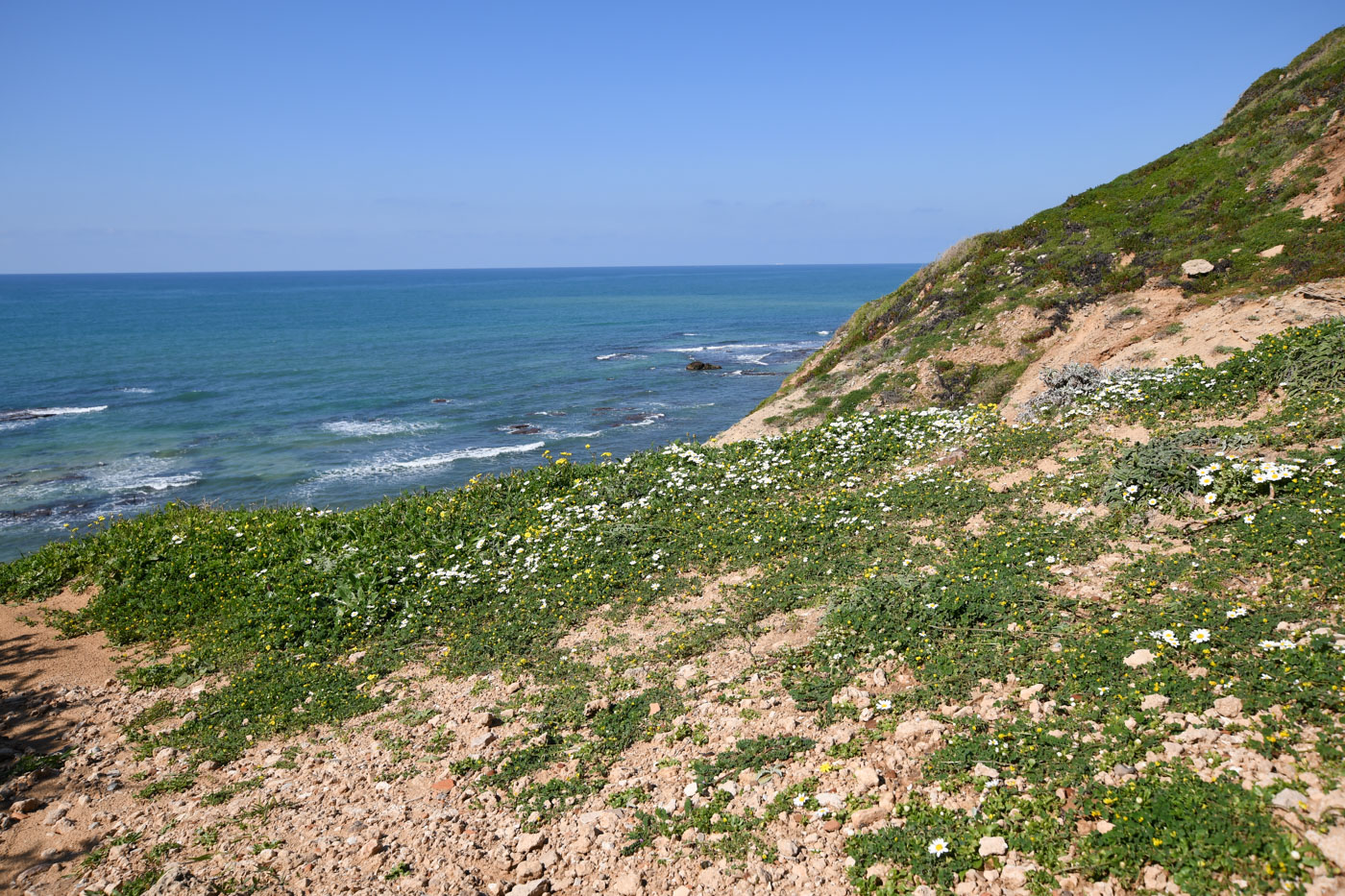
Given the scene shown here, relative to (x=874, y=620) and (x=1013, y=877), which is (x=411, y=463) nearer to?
(x=874, y=620)

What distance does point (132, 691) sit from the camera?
445 inches

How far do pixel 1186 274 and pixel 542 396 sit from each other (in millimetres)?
33916

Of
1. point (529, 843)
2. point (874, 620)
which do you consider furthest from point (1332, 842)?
point (529, 843)

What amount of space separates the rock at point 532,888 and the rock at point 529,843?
38 cm

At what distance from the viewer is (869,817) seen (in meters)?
6.31

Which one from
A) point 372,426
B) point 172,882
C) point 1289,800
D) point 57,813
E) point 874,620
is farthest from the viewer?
point 372,426

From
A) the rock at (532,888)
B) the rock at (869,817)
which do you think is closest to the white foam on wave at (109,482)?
the rock at (532,888)

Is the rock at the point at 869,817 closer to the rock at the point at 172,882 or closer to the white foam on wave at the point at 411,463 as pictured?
the rock at the point at 172,882

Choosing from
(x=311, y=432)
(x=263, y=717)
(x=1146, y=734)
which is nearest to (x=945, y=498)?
(x=1146, y=734)

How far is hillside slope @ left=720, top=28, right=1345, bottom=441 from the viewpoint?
60.5 ft

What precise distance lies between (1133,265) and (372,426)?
3427 cm

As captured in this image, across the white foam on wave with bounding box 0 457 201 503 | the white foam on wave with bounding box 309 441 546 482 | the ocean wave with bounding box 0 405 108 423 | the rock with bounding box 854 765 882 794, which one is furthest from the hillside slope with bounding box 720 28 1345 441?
the ocean wave with bounding box 0 405 108 423

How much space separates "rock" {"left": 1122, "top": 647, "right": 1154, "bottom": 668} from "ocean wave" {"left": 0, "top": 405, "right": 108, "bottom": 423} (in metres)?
51.6

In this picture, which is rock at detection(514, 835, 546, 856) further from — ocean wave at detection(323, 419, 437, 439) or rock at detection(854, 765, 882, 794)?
ocean wave at detection(323, 419, 437, 439)
